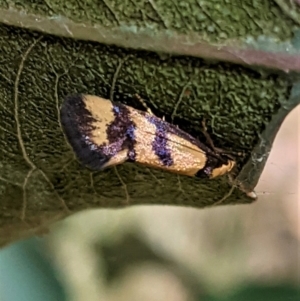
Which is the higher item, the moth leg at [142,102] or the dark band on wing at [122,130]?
the moth leg at [142,102]

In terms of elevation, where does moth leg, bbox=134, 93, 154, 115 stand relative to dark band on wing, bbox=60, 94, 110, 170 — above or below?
above

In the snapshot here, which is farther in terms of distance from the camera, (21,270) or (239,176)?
(21,270)

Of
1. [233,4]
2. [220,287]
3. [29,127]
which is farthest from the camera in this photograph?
[220,287]

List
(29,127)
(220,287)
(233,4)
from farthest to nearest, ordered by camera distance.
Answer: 1. (220,287)
2. (29,127)
3. (233,4)

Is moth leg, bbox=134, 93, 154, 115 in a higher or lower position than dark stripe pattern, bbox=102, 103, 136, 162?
higher

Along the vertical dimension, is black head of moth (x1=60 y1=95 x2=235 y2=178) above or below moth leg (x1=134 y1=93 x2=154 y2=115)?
below

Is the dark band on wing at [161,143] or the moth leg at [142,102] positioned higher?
the moth leg at [142,102]

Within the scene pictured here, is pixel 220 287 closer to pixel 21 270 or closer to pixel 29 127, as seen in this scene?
pixel 21 270

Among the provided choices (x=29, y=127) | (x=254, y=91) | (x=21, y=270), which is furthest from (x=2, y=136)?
(x=21, y=270)
